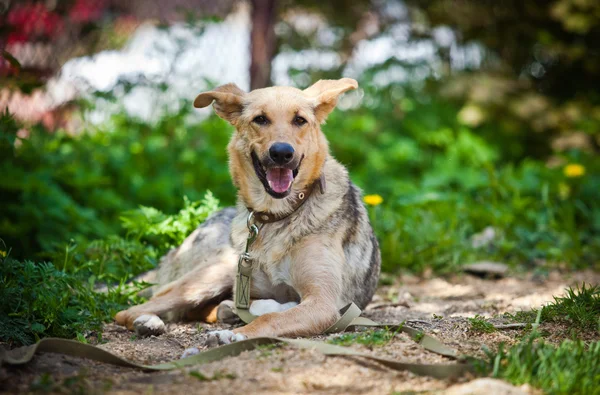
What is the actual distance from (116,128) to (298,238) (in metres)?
5.18

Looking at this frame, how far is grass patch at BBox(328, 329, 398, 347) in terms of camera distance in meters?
3.27

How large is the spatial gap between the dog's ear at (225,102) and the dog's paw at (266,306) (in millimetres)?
1363

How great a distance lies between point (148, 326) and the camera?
157 inches

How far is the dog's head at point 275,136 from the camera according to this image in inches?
161

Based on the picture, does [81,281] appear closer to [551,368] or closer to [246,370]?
[246,370]

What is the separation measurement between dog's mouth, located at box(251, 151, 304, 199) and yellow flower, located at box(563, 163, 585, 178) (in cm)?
488

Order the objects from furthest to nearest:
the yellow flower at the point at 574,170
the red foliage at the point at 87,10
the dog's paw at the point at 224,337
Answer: the red foliage at the point at 87,10 → the yellow flower at the point at 574,170 → the dog's paw at the point at 224,337

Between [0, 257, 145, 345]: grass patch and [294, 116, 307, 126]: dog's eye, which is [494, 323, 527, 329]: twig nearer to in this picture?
[294, 116, 307, 126]: dog's eye

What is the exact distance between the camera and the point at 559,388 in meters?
2.58

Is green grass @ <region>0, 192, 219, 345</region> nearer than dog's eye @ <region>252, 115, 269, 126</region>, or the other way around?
green grass @ <region>0, 192, 219, 345</region>

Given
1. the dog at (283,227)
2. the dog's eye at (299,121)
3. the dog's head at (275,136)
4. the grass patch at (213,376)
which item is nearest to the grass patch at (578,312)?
the dog at (283,227)

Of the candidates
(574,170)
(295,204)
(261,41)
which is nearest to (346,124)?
(261,41)

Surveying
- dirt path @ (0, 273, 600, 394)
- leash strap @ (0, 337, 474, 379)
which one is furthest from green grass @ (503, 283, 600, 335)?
leash strap @ (0, 337, 474, 379)

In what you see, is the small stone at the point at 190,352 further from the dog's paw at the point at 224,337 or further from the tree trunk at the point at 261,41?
the tree trunk at the point at 261,41
